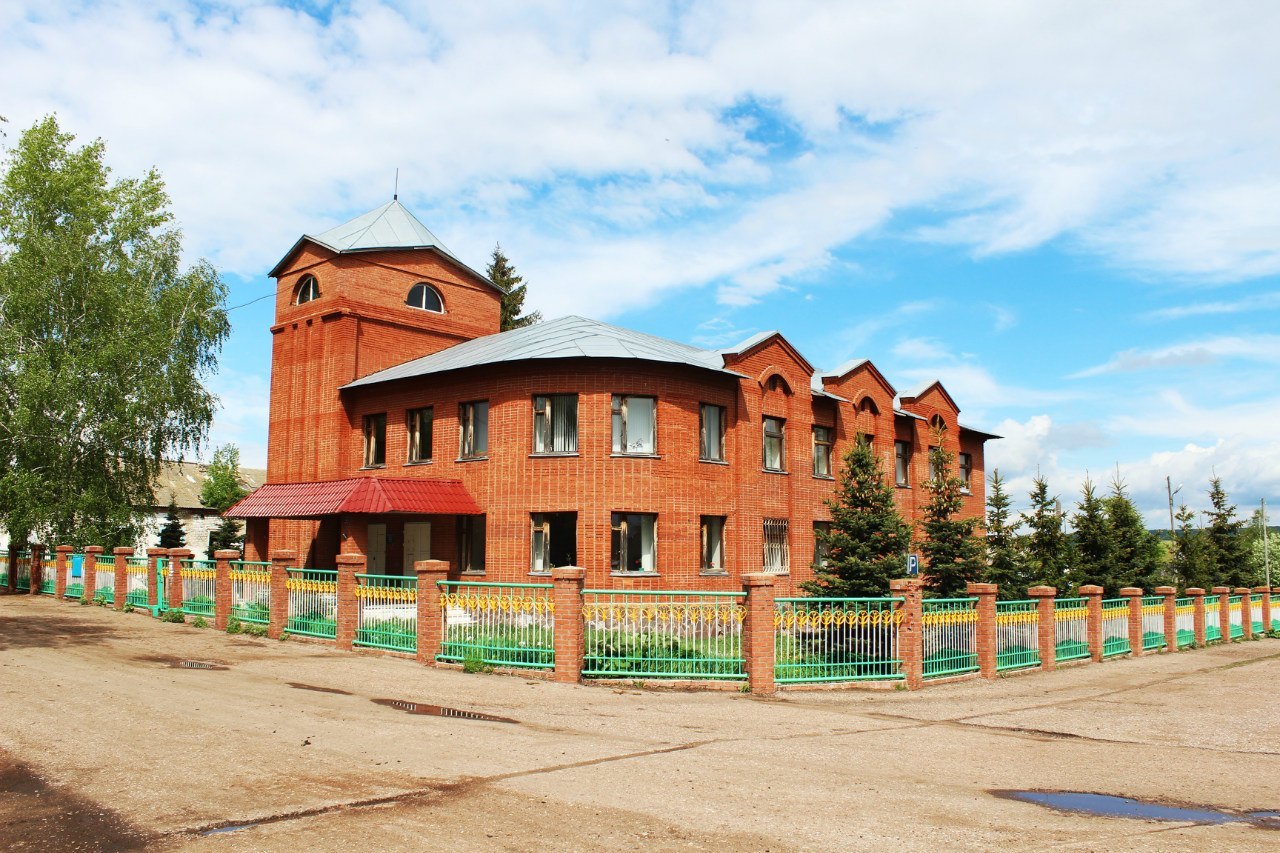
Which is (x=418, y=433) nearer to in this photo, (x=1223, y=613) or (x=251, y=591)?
(x=251, y=591)

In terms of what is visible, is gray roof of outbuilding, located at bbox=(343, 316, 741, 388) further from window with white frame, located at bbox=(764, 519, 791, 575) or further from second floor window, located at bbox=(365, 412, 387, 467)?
window with white frame, located at bbox=(764, 519, 791, 575)

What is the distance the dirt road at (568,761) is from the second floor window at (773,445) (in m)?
Result: 10.6


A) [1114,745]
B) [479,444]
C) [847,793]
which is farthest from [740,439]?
[847,793]

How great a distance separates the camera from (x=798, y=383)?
85.1 feet

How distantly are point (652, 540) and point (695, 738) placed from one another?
11.9 meters

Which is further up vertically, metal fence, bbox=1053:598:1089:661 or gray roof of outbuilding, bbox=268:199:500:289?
gray roof of outbuilding, bbox=268:199:500:289

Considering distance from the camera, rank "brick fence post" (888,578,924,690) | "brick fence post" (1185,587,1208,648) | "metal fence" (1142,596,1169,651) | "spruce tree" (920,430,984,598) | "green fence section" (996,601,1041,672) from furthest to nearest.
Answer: "brick fence post" (1185,587,1208,648)
"metal fence" (1142,596,1169,651)
"spruce tree" (920,430,984,598)
"green fence section" (996,601,1041,672)
"brick fence post" (888,578,924,690)

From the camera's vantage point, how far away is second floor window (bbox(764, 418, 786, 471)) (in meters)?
25.0

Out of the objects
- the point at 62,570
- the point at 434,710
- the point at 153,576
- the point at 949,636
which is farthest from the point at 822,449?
the point at 62,570

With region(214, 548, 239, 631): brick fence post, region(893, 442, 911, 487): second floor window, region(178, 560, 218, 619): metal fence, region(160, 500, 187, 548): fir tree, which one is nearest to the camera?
region(214, 548, 239, 631): brick fence post

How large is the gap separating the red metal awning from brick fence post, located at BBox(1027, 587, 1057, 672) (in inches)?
497

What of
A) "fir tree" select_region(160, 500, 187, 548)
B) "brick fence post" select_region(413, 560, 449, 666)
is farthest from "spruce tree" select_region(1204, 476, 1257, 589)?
"fir tree" select_region(160, 500, 187, 548)

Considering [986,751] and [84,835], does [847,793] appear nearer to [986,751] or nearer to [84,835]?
[986,751]

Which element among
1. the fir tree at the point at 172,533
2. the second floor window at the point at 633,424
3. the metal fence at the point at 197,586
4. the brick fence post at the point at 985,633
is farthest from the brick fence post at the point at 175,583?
the fir tree at the point at 172,533
